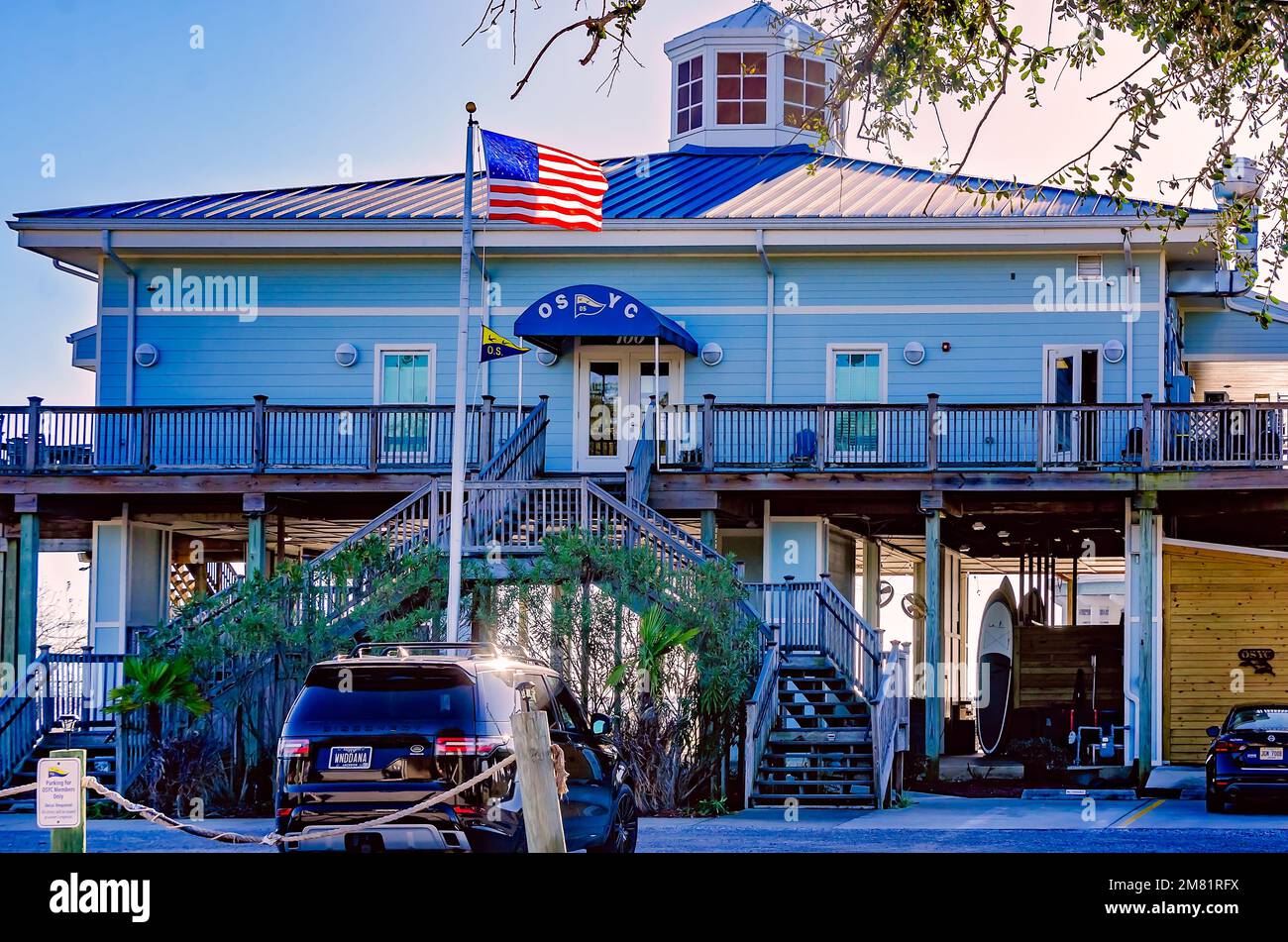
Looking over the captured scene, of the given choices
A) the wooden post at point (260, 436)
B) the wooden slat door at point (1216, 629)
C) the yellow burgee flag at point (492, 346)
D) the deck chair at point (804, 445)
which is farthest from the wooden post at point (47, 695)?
the wooden slat door at point (1216, 629)

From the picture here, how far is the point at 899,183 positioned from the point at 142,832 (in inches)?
714

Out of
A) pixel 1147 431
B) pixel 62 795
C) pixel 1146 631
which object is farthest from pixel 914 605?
pixel 62 795

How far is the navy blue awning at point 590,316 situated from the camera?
2602 centimetres

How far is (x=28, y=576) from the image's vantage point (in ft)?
85.1

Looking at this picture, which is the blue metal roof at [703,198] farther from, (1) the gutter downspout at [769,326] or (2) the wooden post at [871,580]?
(2) the wooden post at [871,580]

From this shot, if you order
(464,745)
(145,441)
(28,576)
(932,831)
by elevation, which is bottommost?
(932,831)

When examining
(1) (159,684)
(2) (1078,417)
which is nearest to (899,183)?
(2) (1078,417)

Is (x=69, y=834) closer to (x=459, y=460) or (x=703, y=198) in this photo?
(x=459, y=460)

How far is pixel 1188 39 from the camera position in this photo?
45.6 ft

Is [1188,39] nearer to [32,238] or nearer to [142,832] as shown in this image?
[142,832]

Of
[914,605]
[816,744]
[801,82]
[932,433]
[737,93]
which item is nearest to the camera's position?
[816,744]

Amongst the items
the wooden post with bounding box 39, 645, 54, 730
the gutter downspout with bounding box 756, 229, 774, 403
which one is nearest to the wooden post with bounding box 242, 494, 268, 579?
the wooden post with bounding box 39, 645, 54, 730

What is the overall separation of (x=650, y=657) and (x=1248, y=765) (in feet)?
23.1
